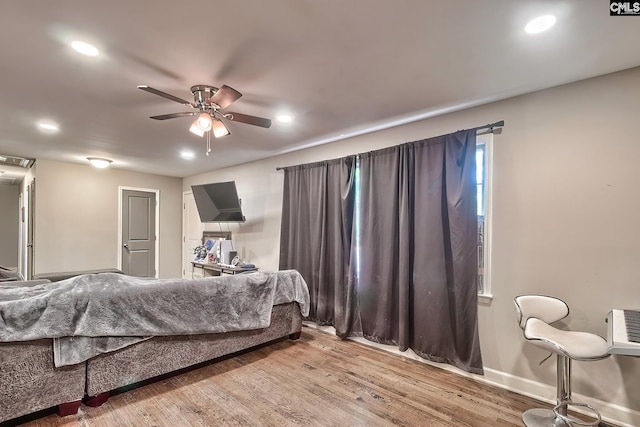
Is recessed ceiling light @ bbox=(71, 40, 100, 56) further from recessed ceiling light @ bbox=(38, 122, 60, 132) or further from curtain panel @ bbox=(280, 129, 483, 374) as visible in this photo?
curtain panel @ bbox=(280, 129, 483, 374)

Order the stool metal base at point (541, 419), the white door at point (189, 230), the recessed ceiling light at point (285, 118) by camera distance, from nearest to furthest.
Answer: the stool metal base at point (541, 419), the recessed ceiling light at point (285, 118), the white door at point (189, 230)

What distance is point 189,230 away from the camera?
6859mm

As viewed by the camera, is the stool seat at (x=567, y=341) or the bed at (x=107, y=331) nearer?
the stool seat at (x=567, y=341)

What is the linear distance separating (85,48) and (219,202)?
334 cm

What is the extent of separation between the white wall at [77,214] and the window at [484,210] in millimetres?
6365

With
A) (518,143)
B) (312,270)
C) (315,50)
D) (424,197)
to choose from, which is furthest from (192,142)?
(518,143)

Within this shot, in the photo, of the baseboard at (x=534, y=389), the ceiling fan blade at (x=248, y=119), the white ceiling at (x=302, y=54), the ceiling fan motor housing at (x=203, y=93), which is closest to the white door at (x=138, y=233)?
the white ceiling at (x=302, y=54)

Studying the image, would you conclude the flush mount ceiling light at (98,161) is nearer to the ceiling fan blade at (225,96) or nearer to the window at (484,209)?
the ceiling fan blade at (225,96)

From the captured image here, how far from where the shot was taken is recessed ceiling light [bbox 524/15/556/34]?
164 cm

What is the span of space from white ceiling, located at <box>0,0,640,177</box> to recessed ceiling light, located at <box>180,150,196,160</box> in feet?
4.56

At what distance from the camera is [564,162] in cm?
240

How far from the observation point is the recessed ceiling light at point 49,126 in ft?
11.1

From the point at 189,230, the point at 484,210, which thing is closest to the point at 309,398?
the point at 484,210

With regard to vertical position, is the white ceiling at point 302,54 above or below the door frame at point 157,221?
above
